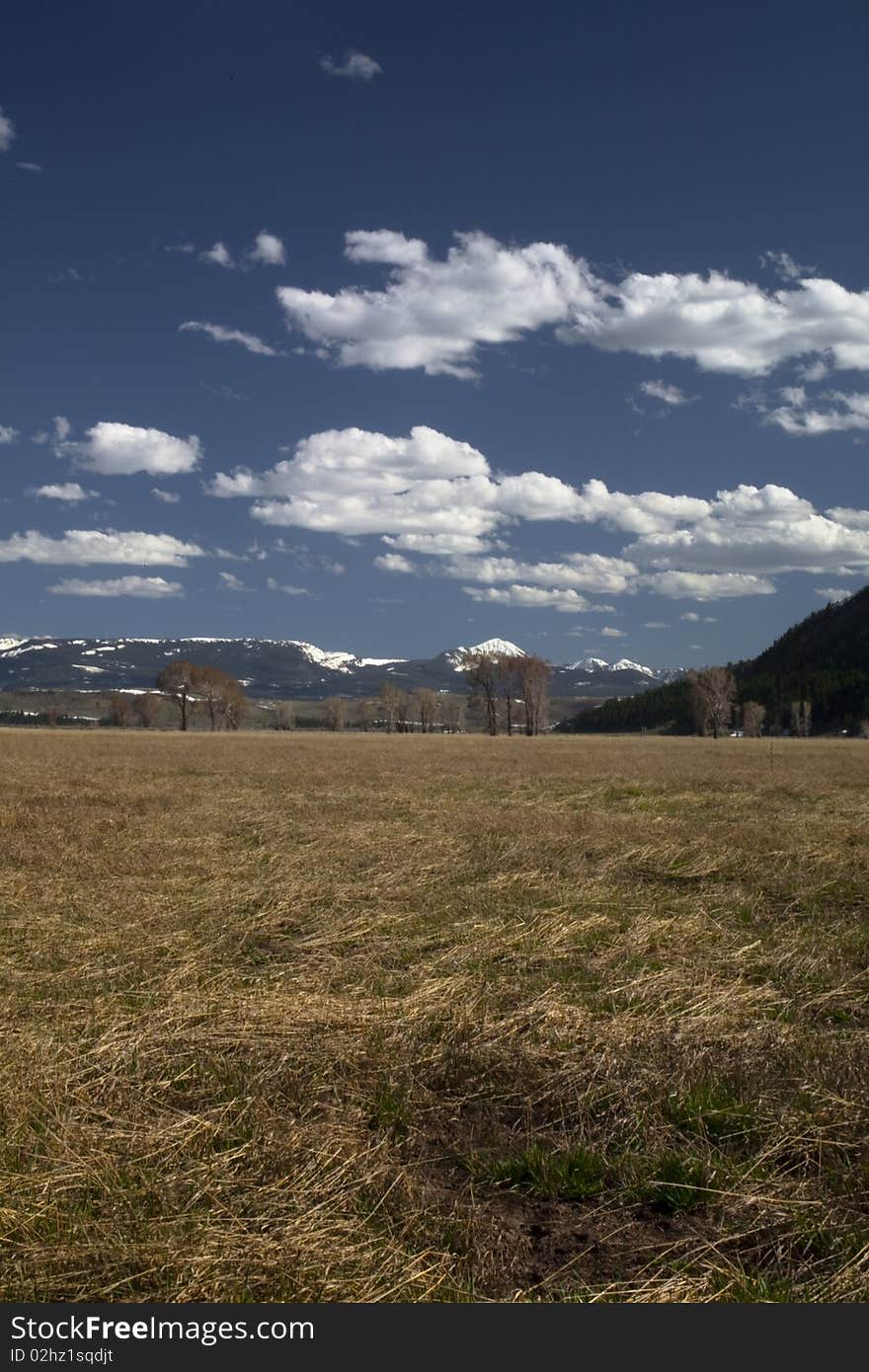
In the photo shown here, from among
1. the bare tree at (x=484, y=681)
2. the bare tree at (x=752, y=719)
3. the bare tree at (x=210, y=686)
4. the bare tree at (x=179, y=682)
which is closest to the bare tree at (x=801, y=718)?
the bare tree at (x=752, y=719)

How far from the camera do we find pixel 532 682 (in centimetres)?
15225

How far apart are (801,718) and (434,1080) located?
20753 cm

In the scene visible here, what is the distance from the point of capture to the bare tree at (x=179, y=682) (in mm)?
148625

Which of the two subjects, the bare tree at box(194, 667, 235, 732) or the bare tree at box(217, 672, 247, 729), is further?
the bare tree at box(217, 672, 247, 729)

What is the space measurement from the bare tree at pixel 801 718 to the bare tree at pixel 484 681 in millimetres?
76817

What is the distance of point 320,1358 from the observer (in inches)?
154

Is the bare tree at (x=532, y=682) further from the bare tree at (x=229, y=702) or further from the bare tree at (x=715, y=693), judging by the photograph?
the bare tree at (x=229, y=702)

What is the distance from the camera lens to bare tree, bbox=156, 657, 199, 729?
14862 centimetres

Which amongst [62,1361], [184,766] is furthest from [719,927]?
[184,766]

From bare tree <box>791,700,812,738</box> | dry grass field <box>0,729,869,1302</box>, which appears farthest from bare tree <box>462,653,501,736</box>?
dry grass field <box>0,729,869,1302</box>

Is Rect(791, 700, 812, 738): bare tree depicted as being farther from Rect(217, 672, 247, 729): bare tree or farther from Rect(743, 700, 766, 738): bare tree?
Rect(217, 672, 247, 729): bare tree

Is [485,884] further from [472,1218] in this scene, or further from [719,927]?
[472,1218]

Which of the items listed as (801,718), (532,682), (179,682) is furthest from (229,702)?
(801,718)

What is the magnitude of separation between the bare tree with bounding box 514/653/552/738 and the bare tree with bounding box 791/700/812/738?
6692 centimetres
